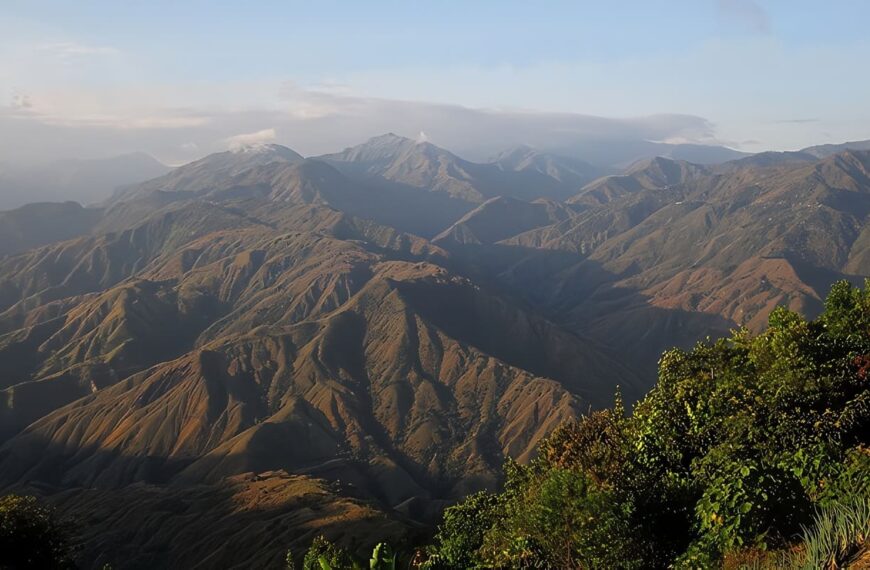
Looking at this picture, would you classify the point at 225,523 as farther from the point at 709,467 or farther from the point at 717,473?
the point at 717,473

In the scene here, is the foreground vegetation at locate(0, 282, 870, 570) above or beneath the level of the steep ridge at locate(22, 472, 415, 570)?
above

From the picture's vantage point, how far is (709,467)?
82.3 ft

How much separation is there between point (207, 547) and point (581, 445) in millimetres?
92689

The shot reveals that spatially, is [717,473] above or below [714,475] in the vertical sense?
above

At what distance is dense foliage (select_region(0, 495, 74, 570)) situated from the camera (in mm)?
43469

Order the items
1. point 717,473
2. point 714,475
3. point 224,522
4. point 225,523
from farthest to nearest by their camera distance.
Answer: point 224,522, point 225,523, point 714,475, point 717,473

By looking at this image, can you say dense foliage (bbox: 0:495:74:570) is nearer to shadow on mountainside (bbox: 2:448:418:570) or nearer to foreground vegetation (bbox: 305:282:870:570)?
foreground vegetation (bbox: 305:282:870:570)

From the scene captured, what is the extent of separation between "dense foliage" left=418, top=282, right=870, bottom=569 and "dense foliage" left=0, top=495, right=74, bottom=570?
28.8 m

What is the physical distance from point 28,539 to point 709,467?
144 ft

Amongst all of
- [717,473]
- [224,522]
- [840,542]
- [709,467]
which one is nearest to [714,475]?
[717,473]

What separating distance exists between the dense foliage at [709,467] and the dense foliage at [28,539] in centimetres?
2879

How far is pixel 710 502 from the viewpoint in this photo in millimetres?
20438

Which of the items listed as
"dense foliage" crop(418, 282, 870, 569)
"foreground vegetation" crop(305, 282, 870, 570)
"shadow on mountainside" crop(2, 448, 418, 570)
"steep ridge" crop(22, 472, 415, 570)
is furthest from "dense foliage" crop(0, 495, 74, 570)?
"steep ridge" crop(22, 472, 415, 570)

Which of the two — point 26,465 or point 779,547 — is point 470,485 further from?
point 779,547
